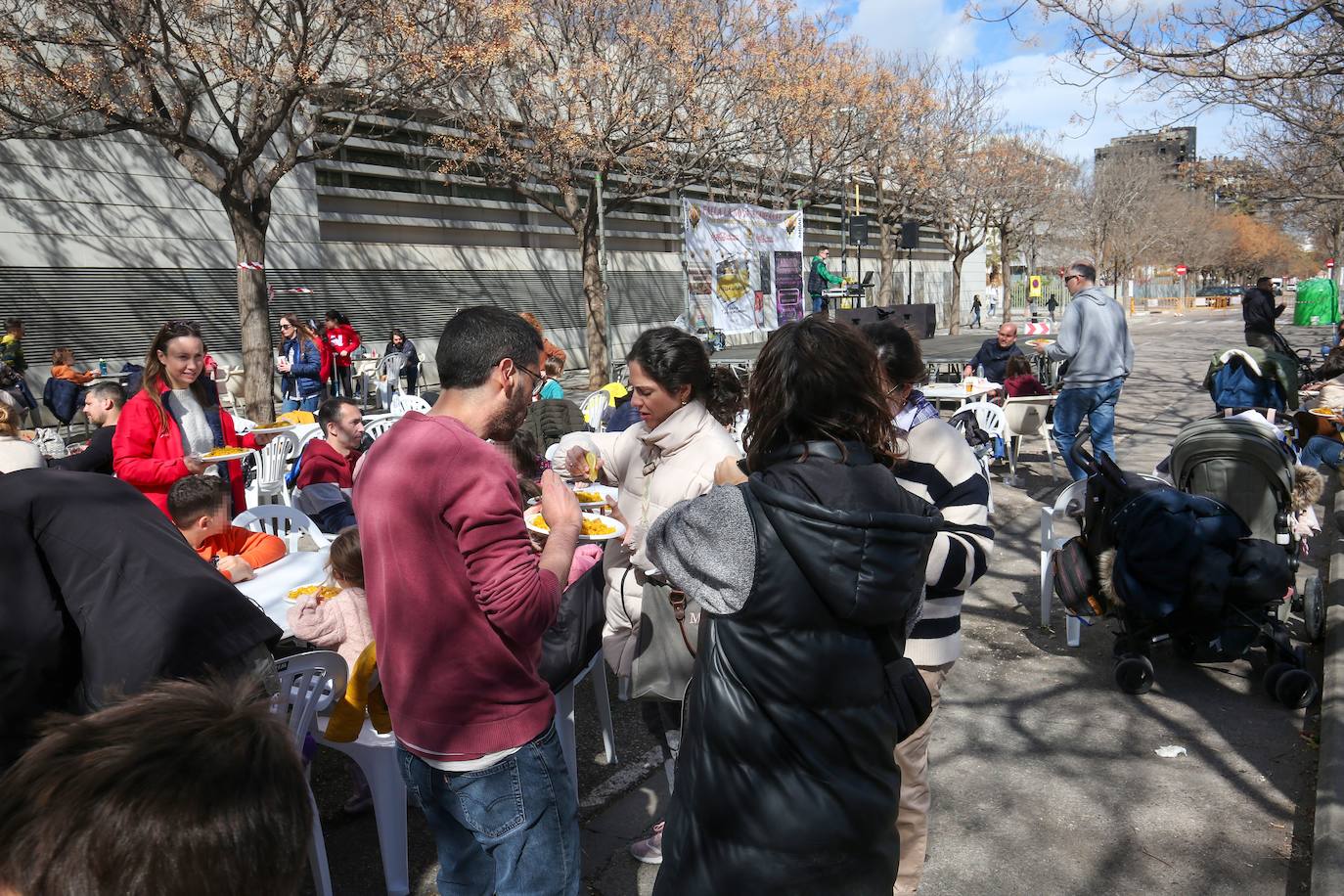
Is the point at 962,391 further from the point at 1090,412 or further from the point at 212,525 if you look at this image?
the point at 212,525

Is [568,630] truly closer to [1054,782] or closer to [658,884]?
[658,884]

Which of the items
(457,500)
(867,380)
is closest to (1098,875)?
(867,380)

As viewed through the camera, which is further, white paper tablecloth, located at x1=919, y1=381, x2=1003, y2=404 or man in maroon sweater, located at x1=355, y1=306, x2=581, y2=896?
white paper tablecloth, located at x1=919, y1=381, x2=1003, y2=404

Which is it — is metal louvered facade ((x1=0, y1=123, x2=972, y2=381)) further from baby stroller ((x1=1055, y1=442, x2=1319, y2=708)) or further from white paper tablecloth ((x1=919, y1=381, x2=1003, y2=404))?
baby stroller ((x1=1055, y1=442, x2=1319, y2=708))

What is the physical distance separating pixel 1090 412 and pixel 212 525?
22.4ft

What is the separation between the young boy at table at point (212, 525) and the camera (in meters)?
3.86

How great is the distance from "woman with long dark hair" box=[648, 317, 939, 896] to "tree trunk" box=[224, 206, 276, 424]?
1196 centimetres

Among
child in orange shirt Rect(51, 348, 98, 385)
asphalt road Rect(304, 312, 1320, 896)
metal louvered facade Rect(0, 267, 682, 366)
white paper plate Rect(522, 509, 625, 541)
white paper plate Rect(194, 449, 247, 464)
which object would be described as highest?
metal louvered facade Rect(0, 267, 682, 366)

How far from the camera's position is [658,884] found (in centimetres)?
192

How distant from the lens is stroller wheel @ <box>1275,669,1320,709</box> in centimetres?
426

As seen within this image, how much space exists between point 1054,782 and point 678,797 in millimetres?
2533

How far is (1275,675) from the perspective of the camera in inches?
171

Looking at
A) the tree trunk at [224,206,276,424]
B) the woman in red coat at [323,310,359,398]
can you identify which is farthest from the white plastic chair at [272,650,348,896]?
the woman in red coat at [323,310,359,398]

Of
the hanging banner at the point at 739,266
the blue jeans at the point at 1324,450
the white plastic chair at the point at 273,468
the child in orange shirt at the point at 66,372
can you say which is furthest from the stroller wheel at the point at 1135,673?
the child in orange shirt at the point at 66,372
